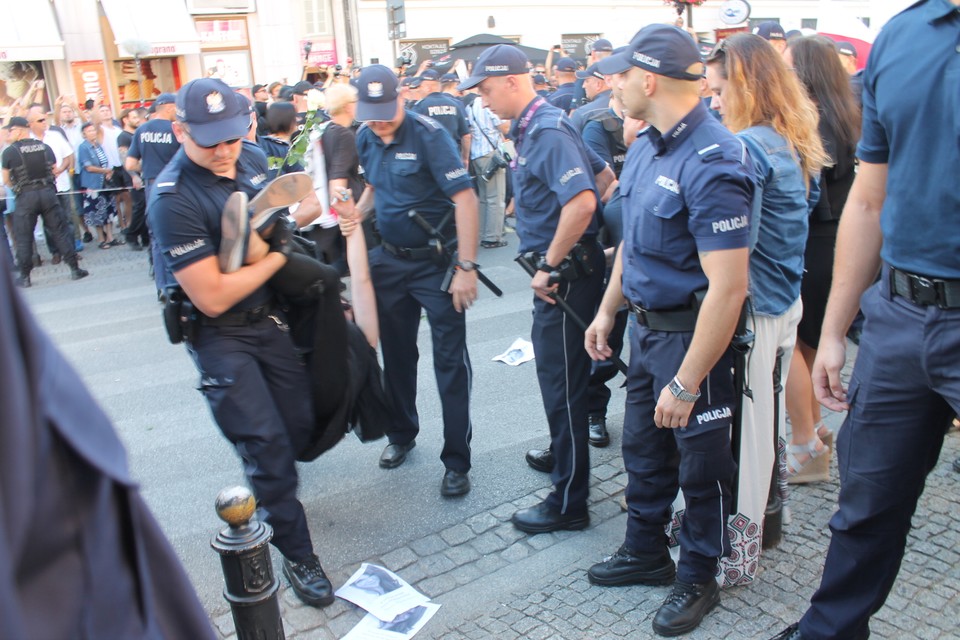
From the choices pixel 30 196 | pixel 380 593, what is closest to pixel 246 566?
pixel 380 593

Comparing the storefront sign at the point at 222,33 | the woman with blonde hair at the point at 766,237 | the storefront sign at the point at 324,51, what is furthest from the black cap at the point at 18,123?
the storefront sign at the point at 324,51

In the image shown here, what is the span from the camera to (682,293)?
2.87 m

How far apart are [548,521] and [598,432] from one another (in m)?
1.01

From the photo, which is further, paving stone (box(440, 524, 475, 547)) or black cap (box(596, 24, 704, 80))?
paving stone (box(440, 524, 475, 547))

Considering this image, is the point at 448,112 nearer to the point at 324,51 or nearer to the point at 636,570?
the point at 636,570

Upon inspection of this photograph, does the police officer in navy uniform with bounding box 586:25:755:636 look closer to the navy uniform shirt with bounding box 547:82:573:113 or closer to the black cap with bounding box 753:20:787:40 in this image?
the black cap with bounding box 753:20:787:40

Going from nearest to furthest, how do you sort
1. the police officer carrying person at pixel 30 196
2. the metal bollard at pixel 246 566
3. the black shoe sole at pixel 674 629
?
1. the metal bollard at pixel 246 566
2. the black shoe sole at pixel 674 629
3. the police officer carrying person at pixel 30 196

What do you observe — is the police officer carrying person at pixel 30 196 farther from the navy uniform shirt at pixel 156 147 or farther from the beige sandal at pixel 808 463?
the beige sandal at pixel 808 463

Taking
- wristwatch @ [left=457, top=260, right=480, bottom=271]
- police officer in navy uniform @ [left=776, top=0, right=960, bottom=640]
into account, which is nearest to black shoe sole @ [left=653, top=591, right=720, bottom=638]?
police officer in navy uniform @ [left=776, top=0, right=960, bottom=640]

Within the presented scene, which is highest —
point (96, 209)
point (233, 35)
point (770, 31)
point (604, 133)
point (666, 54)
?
point (233, 35)

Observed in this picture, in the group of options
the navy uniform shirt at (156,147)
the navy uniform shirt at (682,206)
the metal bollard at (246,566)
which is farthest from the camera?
the navy uniform shirt at (156,147)

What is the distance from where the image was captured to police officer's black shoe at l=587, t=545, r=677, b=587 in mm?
3367

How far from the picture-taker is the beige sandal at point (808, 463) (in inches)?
161

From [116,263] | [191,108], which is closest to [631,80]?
[191,108]
